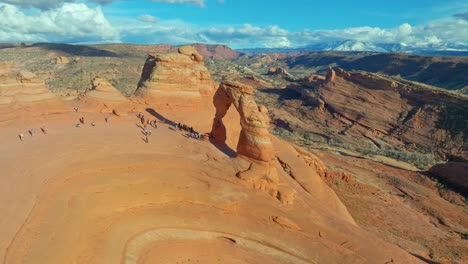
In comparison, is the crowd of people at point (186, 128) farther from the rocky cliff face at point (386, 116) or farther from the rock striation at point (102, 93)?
the rocky cliff face at point (386, 116)

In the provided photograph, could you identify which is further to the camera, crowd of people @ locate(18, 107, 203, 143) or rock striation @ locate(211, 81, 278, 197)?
crowd of people @ locate(18, 107, 203, 143)

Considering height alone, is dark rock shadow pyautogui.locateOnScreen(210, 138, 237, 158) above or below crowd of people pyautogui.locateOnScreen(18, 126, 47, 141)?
below

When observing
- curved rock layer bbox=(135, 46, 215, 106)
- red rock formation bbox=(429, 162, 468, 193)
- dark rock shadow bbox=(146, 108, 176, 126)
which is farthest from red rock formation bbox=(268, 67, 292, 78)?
dark rock shadow bbox=(146, 108, 176, 126)

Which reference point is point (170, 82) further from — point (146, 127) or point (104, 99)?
point (146, 127)

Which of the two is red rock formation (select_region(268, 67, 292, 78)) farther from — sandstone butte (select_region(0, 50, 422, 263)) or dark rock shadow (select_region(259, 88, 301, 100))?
sandstone butte (select_region(0, 50, 422, 263))

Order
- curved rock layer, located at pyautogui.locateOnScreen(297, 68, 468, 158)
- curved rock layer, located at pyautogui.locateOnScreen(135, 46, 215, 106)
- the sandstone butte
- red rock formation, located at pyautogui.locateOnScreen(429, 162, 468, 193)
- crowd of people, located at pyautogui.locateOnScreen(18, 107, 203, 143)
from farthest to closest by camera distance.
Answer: curved rock layer, located at pyautogui.locateOnScreen(297, 68, 468, 158) < red rock formation, located at pyautogui.locateOnScreen(429, 162, 468, 193) < curved rock layer, located at pyautogui.locateOnScreen(135, 46, 215, 106) < crowd of people, located at pyautogui.locateOnScreen(18, 107, 203, 143) < the sandstone butte
